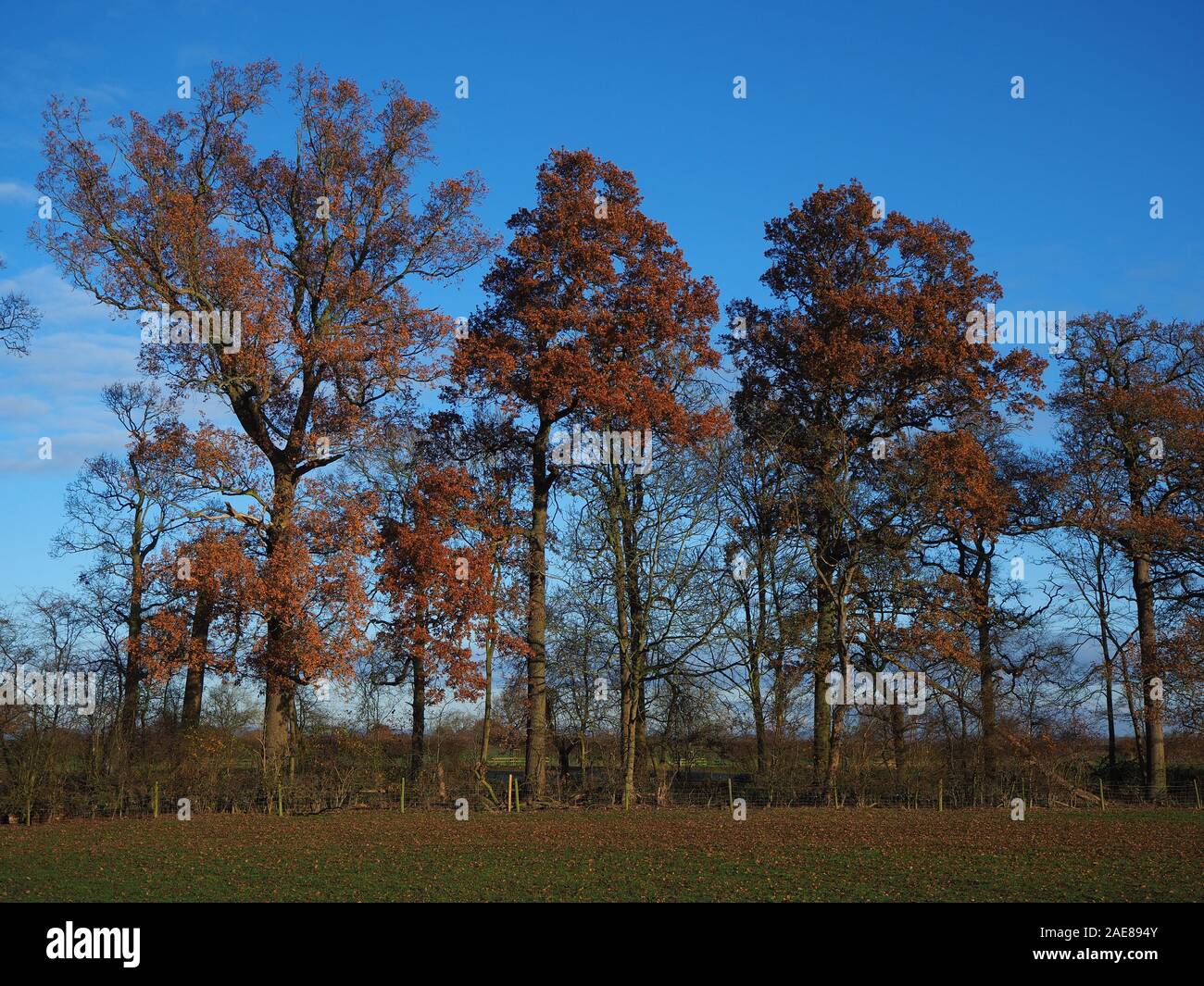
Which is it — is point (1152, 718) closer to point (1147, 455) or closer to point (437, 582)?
point (1147, 455)

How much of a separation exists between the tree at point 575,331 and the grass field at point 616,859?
9146 millimetres

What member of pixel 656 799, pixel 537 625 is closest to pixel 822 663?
pixel 656 799

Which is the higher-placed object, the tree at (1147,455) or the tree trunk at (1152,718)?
the tree at (1147,455)

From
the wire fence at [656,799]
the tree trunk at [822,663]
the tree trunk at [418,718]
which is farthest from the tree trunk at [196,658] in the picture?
the tree trunk at [822,663]

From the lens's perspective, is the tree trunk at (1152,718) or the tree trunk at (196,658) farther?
the tree trunk at (1152,718)

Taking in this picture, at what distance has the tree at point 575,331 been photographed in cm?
2861

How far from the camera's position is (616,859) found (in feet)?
51.5

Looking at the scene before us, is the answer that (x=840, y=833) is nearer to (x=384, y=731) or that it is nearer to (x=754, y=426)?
(x=754, y=426)

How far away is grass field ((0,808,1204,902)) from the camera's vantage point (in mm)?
12719

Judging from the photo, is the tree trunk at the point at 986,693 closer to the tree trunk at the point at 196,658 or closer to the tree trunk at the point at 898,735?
the tree trunk at the point at 898,735

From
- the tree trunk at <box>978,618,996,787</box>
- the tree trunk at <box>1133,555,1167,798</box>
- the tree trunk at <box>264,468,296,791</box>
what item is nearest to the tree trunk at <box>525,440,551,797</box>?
the tree trunk at <box>264,468,296,791</box>

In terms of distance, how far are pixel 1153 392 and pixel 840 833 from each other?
64.7ft

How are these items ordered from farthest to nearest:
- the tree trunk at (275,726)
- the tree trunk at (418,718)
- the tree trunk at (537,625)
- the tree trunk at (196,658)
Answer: the tree trunk at (418,718), the tree trunk at (537,625), the tree trunk at (275,726), the tree trunk at (196,658)

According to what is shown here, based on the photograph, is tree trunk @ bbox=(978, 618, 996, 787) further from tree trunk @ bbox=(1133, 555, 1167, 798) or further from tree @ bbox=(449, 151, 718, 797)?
tree @ bbox=(449, 151, 718, 797)
